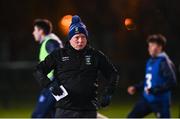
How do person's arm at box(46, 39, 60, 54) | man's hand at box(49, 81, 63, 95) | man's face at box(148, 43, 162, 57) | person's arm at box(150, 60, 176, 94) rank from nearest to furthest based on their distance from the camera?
man's hand at box(49, 81, 63, 95) → person's arm at box(46, 39, 60, 54) → person's arm at box(150, 60, 176, 94) → man's face at box(148, 43, 162, 57)

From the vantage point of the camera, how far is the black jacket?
8453 mm

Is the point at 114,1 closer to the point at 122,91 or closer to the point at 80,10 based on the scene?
the point at 80,10

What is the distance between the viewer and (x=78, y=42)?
27.9 ft

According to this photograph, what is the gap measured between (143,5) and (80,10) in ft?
14.4

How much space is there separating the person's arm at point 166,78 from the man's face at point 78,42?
10.5ft

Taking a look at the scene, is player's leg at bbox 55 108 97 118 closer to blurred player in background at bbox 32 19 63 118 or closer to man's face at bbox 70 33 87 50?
man's face at bbox 70 33 87 50

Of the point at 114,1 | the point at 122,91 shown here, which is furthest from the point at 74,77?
the point at 122,91

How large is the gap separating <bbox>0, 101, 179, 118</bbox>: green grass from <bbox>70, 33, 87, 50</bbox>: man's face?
7874 millimetres

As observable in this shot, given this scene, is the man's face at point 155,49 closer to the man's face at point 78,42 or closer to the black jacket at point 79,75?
the black jacket at point 79,75

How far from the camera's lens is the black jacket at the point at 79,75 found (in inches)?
333

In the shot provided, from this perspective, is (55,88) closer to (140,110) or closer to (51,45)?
(51,45)

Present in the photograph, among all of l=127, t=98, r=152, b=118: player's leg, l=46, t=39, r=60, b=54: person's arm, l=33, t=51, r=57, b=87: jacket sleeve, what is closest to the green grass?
l=127, t=98, r=152, b=118: player's leg

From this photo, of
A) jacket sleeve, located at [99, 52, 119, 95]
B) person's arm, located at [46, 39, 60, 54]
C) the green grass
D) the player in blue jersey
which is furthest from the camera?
the green grass

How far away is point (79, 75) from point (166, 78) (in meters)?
3.40
